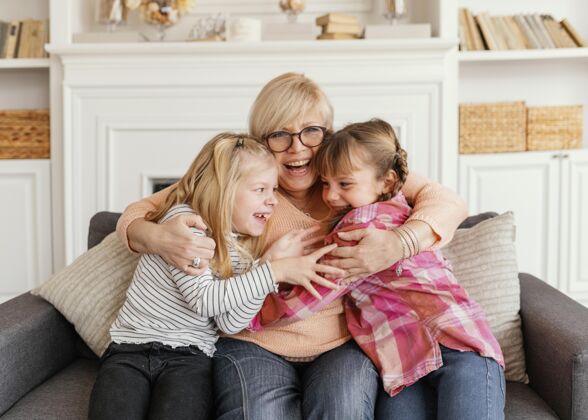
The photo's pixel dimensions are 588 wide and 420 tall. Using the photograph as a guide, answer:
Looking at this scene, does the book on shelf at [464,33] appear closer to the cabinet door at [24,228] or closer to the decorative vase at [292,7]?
the decorative vase at [292,7]

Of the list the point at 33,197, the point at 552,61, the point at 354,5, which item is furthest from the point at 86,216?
the point at 552,61

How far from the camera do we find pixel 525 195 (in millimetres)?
3928

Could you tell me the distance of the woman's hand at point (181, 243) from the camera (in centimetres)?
181

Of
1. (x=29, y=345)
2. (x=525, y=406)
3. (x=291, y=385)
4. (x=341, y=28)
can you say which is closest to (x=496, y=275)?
(x=525, y=406)

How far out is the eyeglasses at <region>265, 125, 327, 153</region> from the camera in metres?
2.06

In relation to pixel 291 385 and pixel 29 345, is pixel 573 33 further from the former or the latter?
pixel 29 345

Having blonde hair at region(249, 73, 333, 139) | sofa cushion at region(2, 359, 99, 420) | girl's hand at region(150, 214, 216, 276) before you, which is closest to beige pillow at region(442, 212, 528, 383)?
blonde hair at region(249, 73, 333, 139)

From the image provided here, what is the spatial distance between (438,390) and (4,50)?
3019 millimetres

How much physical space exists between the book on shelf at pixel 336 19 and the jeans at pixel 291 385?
2092mm

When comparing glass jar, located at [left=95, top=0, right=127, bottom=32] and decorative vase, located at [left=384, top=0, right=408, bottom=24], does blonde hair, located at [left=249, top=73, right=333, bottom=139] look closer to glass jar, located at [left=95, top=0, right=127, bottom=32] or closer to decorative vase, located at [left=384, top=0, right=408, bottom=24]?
decorative vase, located at [left=384, top=0, right=408, bottom=24]

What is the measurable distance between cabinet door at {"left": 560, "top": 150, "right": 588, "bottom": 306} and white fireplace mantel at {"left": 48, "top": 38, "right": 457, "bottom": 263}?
610mm

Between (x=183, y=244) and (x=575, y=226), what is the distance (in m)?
2.70

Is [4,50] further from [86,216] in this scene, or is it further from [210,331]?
[210,331]

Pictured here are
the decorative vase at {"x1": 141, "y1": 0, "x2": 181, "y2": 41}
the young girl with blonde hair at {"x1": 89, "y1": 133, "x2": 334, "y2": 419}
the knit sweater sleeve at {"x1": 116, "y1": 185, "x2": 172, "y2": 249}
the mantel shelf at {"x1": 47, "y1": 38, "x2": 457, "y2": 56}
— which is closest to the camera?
the young girl with blonde hair at {"x1": 89, "y1": 133, "x2": 334, "y2": 419}
